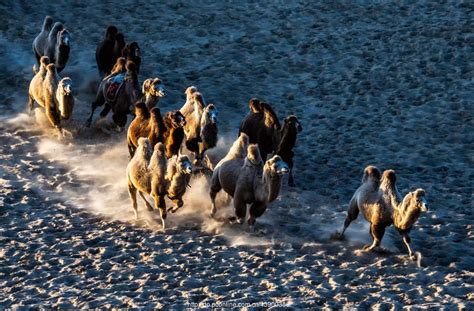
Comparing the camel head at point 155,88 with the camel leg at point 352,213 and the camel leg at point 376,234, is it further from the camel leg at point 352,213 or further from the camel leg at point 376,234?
the camel leg at point 376,234

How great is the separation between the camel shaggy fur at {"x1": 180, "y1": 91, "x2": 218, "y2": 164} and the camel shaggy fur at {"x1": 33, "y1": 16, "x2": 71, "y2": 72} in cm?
398

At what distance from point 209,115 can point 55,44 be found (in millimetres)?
5313

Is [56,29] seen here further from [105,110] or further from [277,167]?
[277,167]

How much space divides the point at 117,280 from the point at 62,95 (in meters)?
5.12

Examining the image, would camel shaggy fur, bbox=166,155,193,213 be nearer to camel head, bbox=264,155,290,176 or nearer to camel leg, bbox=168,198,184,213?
camel leg, bbox=168,198,184,213

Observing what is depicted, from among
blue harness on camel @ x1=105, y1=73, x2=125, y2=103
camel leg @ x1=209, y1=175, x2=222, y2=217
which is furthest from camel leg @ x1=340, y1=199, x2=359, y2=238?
blue harness on camel @ x1=105, y1=73, x2=125, y2=103

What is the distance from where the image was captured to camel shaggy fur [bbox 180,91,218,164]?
1544 centimetres

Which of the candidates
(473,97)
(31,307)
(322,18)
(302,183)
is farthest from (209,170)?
(322,18)

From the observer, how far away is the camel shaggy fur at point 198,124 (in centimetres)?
1544

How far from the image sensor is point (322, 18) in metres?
23.7

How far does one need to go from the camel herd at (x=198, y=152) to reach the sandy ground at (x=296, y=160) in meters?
0.48

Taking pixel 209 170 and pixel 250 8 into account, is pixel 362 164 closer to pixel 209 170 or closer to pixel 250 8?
pixel 209 170

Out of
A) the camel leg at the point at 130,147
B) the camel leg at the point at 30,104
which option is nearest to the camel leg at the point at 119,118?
the camel leg at the point at 130,147

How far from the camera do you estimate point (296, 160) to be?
55.7ft
